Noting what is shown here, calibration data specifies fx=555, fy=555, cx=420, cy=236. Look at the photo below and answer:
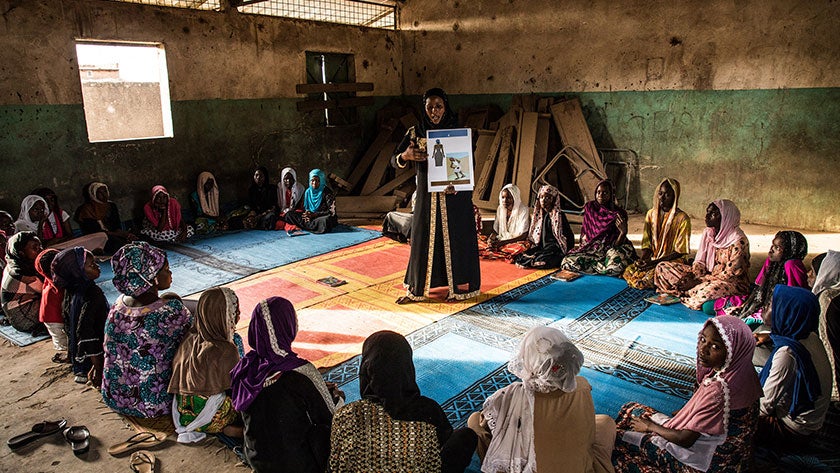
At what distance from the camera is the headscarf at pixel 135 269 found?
3062 millimetres

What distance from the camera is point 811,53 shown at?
6.90 m

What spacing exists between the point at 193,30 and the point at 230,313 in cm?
702

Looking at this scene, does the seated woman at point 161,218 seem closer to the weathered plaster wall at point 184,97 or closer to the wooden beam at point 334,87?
the weathered plaster wall at point 184,97

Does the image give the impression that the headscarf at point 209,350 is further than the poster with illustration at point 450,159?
No

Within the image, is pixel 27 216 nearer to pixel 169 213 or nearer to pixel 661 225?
pixel 169 213

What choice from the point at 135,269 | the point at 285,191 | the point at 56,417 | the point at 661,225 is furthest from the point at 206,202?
the point at 661,225

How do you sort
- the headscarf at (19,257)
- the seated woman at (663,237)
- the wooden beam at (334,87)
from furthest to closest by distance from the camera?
1. the wooden beam at (334,87)
2. the seated woman at (663,237)
3. the headscarf at (19,257)

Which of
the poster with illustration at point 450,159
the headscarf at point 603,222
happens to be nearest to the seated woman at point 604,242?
the headscarf at point 603,222

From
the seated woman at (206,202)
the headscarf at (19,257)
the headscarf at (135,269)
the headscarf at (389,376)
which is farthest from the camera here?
the seated woman at (206,202)

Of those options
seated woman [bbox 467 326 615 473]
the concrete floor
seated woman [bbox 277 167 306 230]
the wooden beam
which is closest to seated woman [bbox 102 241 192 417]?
the concrete floor

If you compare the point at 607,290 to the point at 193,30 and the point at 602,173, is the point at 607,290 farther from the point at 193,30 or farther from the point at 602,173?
the point at 193,30

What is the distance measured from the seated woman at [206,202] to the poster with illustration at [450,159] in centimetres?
479

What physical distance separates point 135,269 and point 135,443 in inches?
38.7

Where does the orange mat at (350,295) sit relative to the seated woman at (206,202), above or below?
below
